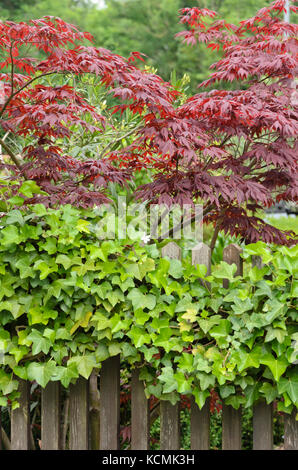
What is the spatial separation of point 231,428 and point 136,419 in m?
0.45

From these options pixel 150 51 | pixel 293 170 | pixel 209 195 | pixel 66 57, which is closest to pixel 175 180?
pixel 209 195

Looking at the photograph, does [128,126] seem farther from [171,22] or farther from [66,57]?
[171,22]

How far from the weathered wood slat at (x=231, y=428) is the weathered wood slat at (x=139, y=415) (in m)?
0.37

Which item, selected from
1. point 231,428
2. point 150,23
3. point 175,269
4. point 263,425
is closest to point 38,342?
point 175,269

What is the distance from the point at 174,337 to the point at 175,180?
0.75m

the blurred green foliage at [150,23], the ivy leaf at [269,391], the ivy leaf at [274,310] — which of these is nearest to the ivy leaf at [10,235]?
the ivy leaf at [274,310]

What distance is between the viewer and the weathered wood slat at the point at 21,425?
8.59 feet

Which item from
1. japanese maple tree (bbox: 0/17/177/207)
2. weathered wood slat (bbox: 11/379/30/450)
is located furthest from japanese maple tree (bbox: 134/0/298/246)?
weathered wood slat (bbox: 11/379/30/450)

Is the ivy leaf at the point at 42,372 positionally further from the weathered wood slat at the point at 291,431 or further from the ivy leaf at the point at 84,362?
the weathered wood slat at the point at 291,431

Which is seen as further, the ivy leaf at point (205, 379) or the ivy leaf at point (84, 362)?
the ivy leaf at point (84, 362)

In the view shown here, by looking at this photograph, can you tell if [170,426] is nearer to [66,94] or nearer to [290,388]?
[290,388]

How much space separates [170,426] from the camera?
2.49m

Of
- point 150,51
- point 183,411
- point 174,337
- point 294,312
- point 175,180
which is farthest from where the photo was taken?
point 150,51
